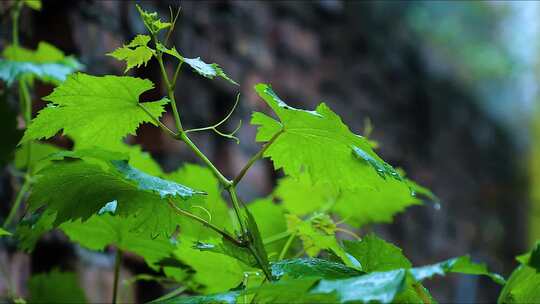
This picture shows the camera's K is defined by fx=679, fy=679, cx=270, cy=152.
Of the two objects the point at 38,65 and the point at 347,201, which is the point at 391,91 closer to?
the point at 347,201

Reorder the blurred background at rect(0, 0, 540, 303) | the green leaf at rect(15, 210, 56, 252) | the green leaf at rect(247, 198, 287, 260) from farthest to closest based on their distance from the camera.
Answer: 1. the blurred background at rect(0, 0, 540, 303)
2. the green leaf at rect(247, 198, 287, 260)
3. the green leaf at rect(15, 210, 56, 252)

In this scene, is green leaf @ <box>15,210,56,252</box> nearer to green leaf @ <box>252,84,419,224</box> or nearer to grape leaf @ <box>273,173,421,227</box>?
green leaf @ <box>252,84,419,224</box>

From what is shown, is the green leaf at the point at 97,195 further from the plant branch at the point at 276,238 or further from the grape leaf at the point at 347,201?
the grape leaf at the point at 347,201

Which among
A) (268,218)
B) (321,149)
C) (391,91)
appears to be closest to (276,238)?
(268,218)

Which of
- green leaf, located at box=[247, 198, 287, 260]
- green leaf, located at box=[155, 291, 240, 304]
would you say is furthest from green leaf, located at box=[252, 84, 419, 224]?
green leaf, located at box=[247, 198, 287, 260]

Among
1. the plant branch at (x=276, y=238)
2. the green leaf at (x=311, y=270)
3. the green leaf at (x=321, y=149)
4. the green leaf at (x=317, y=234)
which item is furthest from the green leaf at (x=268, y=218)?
the green leaf at (x=311, y=270)

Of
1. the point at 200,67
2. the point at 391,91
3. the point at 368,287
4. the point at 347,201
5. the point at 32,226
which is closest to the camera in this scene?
the point at 368,287
